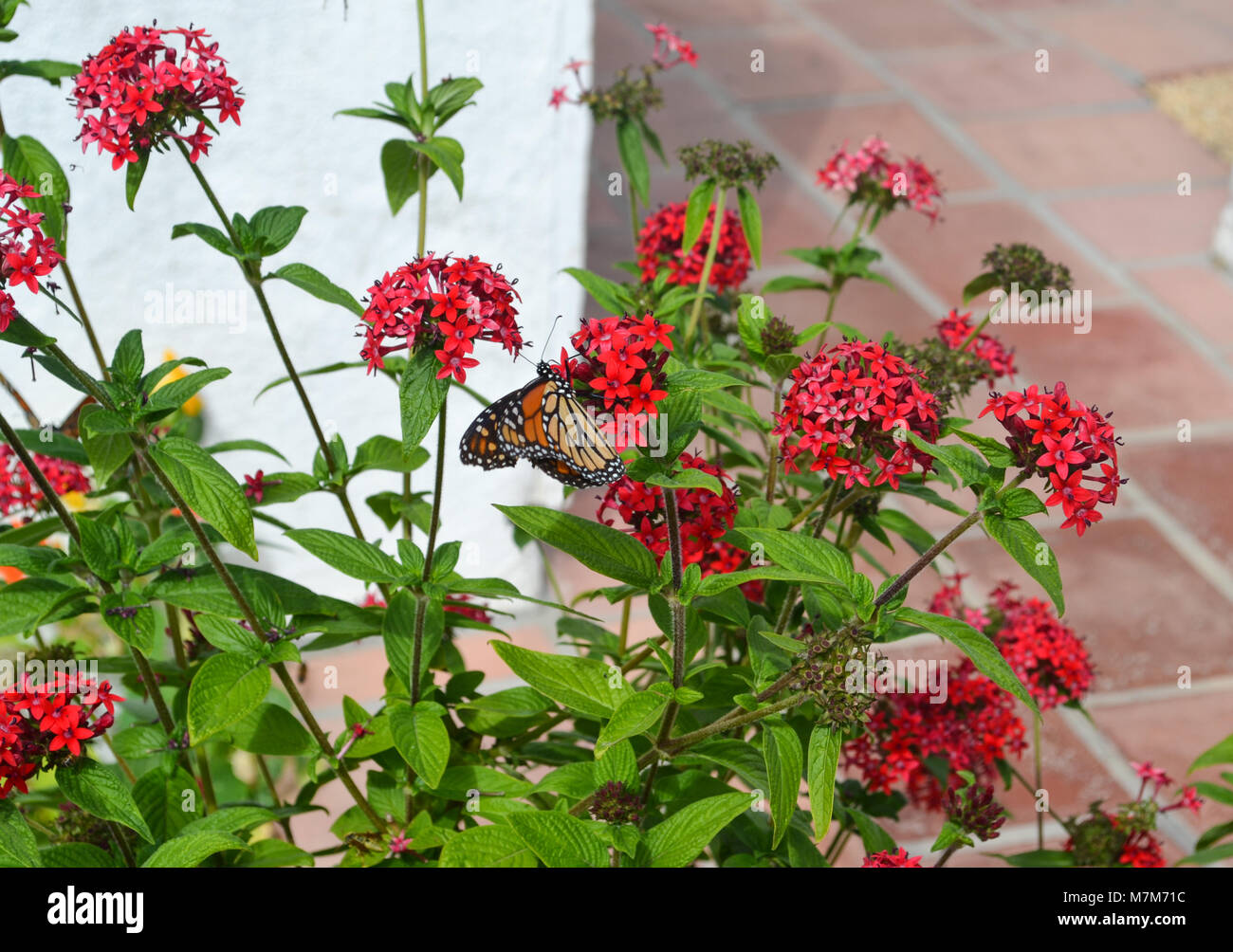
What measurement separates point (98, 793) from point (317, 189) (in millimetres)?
1522

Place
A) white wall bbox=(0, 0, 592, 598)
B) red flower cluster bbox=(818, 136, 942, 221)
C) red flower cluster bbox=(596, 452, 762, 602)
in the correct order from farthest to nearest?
white wall bbox=(0, 0, 592, 598) → red flower cluster bbox=(818, 136, 942, 221) → red flower cluster bbox=(596, 452, 762, 602)

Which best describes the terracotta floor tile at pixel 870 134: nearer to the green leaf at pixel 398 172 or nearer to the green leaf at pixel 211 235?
the green leaf at pixel 398 172

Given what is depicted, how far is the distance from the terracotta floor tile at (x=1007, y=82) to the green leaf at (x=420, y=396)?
4017 millimetres

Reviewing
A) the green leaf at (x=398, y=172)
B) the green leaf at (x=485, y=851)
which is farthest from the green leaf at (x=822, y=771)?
the green leaf at (x=398, y=172)

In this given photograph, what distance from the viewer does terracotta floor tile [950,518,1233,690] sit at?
2.70 metres

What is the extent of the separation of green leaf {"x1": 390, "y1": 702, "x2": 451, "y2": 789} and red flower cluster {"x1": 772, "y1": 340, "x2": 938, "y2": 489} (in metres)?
0.39

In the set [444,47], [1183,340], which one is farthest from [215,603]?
[1183,340]

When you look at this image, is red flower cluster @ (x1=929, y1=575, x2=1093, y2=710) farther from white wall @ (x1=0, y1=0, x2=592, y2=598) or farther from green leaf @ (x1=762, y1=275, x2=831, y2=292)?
white wall @ (x1=0, y1=0, x2=592, y2=598)

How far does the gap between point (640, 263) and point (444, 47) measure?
0.85 m

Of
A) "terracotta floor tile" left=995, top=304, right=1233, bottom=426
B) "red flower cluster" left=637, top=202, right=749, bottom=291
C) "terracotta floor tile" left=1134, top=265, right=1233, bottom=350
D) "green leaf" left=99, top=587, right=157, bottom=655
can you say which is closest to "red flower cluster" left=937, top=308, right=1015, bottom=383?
"red flower cluster" left=637, top=202, right=749, bottom=291

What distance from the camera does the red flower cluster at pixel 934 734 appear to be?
4.56 ft

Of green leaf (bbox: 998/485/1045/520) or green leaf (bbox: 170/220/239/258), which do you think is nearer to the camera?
green leaf (bbox: 998/485/1045/520)
